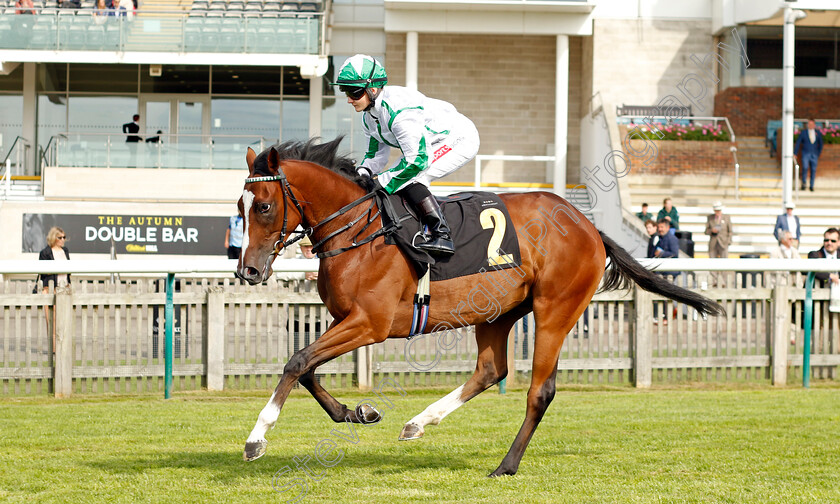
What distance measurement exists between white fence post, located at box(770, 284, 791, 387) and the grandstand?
7.69 m

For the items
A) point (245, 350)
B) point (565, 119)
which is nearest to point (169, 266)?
point (245, 350)

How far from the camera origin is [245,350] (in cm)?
807

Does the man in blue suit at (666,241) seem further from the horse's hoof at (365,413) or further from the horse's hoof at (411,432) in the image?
the horse's hoof at (365,413)

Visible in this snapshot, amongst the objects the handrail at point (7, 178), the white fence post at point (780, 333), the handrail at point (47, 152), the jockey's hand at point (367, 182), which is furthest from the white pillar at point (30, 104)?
the jockey's hand at point (367, 182)

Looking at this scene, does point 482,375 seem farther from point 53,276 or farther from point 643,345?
point 53,276

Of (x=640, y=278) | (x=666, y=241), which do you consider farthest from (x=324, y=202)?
(x=666, y=241)

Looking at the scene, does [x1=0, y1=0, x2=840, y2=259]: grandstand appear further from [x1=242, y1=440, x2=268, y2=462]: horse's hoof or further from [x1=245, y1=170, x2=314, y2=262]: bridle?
[x1=242, y1=440, x2=268, y2=462]: horse's hoof

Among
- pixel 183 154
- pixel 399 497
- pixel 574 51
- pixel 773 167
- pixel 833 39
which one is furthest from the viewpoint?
pixel 574 51

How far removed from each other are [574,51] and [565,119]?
344cm

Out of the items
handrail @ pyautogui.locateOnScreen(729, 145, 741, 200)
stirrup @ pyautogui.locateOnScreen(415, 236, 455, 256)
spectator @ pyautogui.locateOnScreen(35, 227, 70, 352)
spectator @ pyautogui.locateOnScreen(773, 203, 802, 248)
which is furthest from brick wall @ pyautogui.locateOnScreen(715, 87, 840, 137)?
stirrup @ pyautogui.locateOnScreen(415, 236, 455, 256)

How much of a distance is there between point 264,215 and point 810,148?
16.3 metres

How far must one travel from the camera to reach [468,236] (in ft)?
16.7

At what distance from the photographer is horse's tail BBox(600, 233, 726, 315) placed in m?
5.87

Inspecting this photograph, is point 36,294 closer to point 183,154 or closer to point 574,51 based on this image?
point 183,154
